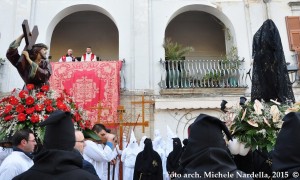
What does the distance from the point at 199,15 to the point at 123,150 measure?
8512 millimetres

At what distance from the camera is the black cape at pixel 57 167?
205 cm

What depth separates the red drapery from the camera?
429 inches

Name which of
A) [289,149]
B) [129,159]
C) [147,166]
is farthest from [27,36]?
[129,159]

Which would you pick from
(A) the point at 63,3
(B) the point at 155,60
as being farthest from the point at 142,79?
(A) the point at 63,3

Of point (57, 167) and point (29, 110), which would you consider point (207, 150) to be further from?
point (29, 110)

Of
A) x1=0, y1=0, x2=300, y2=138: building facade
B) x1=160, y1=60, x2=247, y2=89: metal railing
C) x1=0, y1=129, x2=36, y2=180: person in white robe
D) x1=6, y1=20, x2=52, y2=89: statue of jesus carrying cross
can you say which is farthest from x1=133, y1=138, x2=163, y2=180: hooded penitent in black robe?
x1=0, y1=129, x2=36, y2=180: person in white robe

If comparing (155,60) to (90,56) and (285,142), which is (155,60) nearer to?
(90,56)

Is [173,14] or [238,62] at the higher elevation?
[173,14]

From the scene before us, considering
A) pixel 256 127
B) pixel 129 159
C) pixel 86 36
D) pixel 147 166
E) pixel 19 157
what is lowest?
pixel 147 166

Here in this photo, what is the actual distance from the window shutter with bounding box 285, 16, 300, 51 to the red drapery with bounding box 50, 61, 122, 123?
266 inches

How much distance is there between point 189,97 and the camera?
1136cm

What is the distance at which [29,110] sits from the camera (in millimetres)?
3576

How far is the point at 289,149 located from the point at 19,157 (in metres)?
2.77

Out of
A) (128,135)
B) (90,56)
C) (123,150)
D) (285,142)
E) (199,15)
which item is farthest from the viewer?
(199,15)
